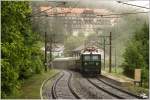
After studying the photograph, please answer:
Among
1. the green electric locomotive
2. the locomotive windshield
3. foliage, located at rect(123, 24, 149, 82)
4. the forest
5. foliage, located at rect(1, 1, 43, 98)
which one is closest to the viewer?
foliage, located at rect(1, 1, 43, 98)

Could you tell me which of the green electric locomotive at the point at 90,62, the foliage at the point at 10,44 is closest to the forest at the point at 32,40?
the foliage at the point at 10,44

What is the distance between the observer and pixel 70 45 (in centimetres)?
7725

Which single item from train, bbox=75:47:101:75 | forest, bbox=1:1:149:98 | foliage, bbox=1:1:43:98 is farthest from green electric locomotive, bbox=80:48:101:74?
foliage, bbox=1:1:43:98

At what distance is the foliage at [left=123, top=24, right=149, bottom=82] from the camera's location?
4706 centimetres

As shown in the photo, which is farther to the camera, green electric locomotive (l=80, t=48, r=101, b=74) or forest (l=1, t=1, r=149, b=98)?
green electric locomotive (l=80, t=48, r=101, b=74)

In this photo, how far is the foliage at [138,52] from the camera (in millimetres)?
47062

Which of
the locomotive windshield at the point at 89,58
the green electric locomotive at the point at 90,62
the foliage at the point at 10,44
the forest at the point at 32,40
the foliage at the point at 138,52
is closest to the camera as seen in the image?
the foliage at the point at 10,44

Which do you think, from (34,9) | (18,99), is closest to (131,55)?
(34,9)

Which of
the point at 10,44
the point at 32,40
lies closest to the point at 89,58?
the point at 32,40

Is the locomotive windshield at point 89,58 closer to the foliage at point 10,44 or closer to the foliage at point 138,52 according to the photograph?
the foliage at point 138,52

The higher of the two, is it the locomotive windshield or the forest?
the forest

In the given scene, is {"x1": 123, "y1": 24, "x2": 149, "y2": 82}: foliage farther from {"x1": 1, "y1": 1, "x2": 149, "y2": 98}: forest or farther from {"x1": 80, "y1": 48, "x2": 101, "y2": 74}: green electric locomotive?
{"x1": 80, "y1": 48, "x2": 101, "y2": 74}: green electric locomotive

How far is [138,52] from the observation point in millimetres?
47812

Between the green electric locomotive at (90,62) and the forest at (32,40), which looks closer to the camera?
the forest at (32,40)
